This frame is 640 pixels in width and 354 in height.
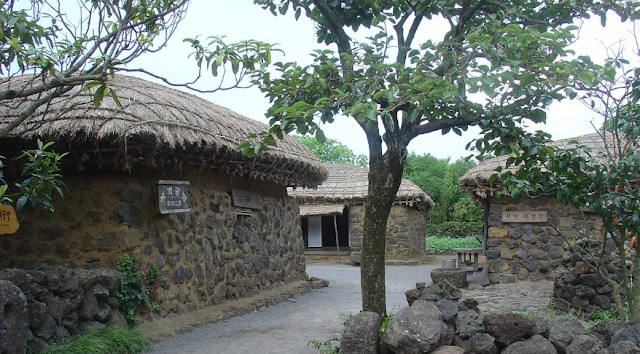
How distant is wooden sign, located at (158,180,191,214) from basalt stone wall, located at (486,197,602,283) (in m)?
5.68

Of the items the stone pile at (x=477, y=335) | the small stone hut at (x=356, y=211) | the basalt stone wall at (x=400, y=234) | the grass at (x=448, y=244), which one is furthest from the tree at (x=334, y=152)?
the stone pile at (x=477, y=335)

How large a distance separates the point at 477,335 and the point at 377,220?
3.79 ft

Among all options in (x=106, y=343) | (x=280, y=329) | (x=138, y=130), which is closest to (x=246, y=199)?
(x=280, y=329)

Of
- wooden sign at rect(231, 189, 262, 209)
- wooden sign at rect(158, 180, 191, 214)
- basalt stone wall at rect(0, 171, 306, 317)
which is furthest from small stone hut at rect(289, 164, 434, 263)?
wooden sign at rect(158, 180, 191, 214)

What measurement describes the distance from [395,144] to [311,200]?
1234cm

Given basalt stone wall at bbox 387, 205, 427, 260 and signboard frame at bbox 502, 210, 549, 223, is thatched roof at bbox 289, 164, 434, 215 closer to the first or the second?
basalt stone wall at bbox 387, 205, 427, 260

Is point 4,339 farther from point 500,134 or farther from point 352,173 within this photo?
point 352,173

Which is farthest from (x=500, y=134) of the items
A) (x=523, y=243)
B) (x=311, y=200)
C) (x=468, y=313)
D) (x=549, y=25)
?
(x=311, y=200)

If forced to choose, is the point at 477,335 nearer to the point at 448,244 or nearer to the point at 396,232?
the point at 396,232

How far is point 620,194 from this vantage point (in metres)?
4.39

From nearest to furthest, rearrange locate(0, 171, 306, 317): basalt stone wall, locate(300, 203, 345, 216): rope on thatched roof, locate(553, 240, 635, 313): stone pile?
locate(0, 171, 306, 317): basalt stone wall, locate(553, 240, 635, 313): stone pile, locate(300, 203, 345, 216): rope on thatched roof

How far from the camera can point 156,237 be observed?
226 inches

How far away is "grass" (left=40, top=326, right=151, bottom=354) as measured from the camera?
4.19m

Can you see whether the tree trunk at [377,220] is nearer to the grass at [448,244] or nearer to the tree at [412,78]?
the tree at [412,78]
